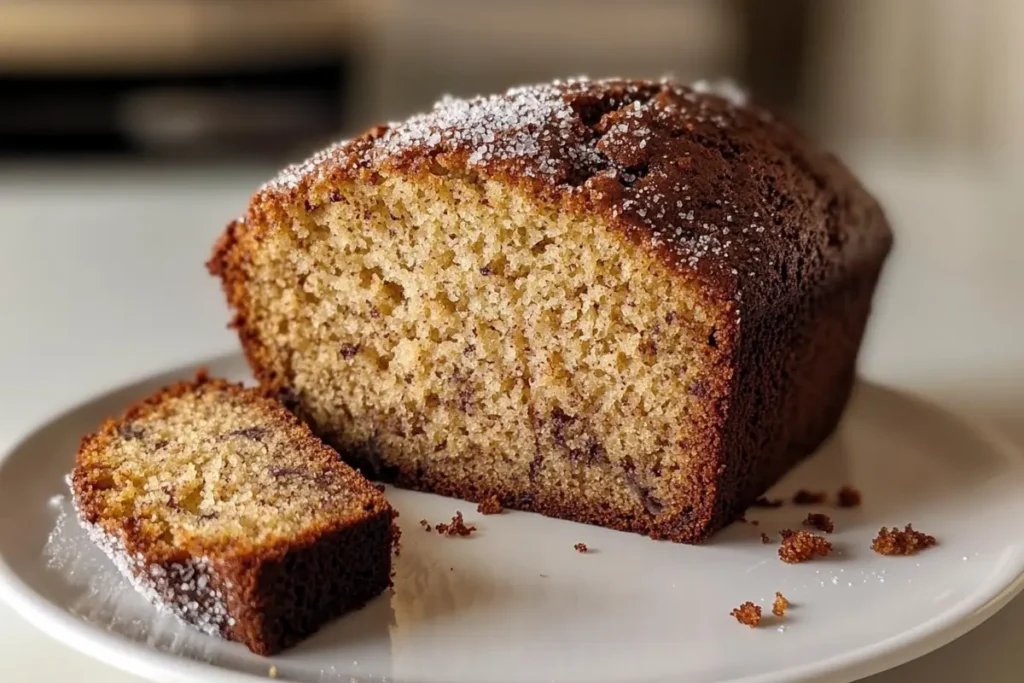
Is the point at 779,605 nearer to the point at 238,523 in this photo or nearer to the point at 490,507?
the point at 490,507

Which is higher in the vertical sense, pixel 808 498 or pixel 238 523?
pixel 238 523

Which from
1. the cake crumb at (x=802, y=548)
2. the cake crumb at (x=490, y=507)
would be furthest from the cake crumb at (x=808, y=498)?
the cake crumb at (x=490, y=507)

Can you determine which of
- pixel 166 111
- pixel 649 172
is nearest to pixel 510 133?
pixel 649 172

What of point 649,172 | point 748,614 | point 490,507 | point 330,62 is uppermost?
point 649,172

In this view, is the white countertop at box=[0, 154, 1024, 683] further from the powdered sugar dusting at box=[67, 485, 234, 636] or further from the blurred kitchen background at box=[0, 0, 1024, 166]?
the blurred kitchen background at box=[0, 0, 1024, 166]

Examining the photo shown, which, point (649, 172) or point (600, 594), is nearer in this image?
point (600, 594)

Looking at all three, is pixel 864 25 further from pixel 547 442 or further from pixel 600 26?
pixel 547 442

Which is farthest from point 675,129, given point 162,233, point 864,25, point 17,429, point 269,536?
point 864,25
